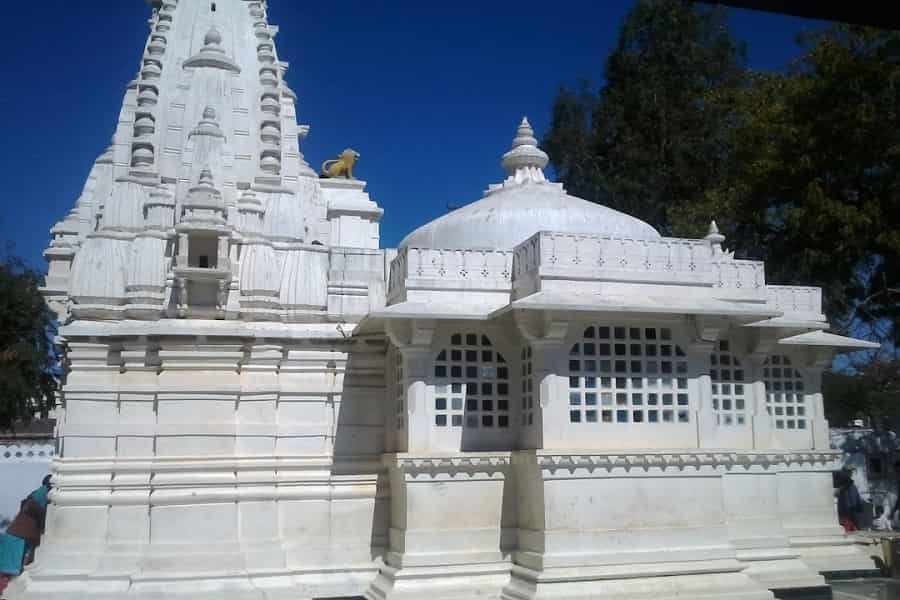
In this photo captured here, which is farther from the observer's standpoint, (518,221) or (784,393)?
(784,393)

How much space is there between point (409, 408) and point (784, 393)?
713 cm

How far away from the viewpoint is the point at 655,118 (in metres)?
29.2

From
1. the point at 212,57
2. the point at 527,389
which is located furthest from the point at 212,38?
the point at 527,389

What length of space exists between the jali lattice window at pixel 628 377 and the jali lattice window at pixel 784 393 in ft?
11.0

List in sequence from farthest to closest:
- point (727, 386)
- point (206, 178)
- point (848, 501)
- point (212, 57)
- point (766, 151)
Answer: point (766, 151) → point (848, 501) → point (212, 57) → point (727, 386) → point (206, 178)

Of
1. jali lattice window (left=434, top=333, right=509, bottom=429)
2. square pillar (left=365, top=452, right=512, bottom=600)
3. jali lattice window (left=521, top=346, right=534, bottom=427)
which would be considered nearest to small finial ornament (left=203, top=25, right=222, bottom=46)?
jali lattice window (left=434, top=333, right=509, bottom=429)

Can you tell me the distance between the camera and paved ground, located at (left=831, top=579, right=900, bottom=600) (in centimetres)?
1300

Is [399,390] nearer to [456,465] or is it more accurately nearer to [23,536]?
[456,465]

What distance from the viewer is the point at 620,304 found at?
1174cm

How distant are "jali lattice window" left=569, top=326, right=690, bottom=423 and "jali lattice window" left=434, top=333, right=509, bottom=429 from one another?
1.22 meters

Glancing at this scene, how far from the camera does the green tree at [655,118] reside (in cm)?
2817

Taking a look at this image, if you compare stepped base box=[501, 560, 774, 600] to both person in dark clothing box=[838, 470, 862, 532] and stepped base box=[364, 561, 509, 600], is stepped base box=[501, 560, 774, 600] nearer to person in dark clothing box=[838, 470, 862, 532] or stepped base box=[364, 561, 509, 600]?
stepped base box=[364, 561, 509, 600]

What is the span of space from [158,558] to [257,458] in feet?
6.32

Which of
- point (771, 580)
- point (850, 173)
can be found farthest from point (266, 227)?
point (850, 173)
